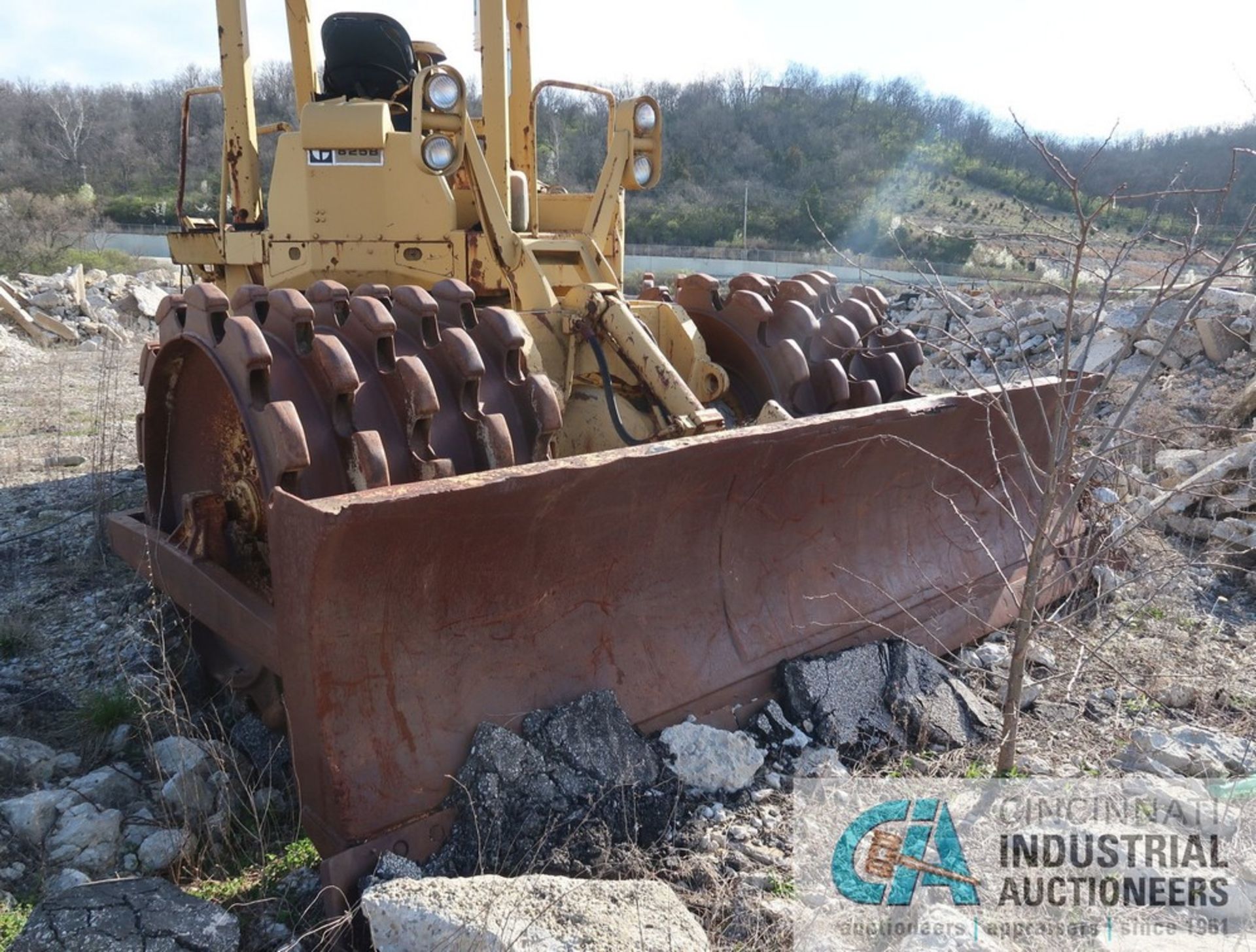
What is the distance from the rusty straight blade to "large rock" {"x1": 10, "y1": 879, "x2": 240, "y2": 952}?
0.35 m

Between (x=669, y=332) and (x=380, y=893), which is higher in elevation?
(x=669, y=332)

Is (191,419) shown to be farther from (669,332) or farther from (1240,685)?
(1240,685)

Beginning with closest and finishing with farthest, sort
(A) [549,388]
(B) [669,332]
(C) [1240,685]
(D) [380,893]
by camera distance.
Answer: (D) [380,893] < (A) [549,388] < (C) [1240,685] < (B) [669,332]

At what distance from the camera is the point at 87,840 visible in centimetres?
282

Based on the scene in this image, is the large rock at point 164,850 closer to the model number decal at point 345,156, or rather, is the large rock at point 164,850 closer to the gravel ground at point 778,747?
the gravel ground at point 778,747

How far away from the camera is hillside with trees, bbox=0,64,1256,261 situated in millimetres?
44594

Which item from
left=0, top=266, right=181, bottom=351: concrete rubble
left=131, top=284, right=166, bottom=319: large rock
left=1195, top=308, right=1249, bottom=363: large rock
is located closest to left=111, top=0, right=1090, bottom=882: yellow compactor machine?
left=1195, top=308, right=1249, bottom=363: large rock

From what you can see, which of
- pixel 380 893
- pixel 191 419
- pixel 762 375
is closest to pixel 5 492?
pixel 191 419

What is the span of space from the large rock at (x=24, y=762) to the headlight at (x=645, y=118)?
3754 millimetres

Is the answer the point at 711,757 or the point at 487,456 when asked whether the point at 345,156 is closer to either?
the point at 487,456

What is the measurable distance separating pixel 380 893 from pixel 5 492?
5.81m

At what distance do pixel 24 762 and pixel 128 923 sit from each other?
1221 millimetres

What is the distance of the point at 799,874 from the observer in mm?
2836

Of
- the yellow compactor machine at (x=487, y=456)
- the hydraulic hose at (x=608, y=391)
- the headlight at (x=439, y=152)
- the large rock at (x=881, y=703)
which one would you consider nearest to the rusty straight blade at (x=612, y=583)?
the yellow compactor machine at (x=487, y=456)
